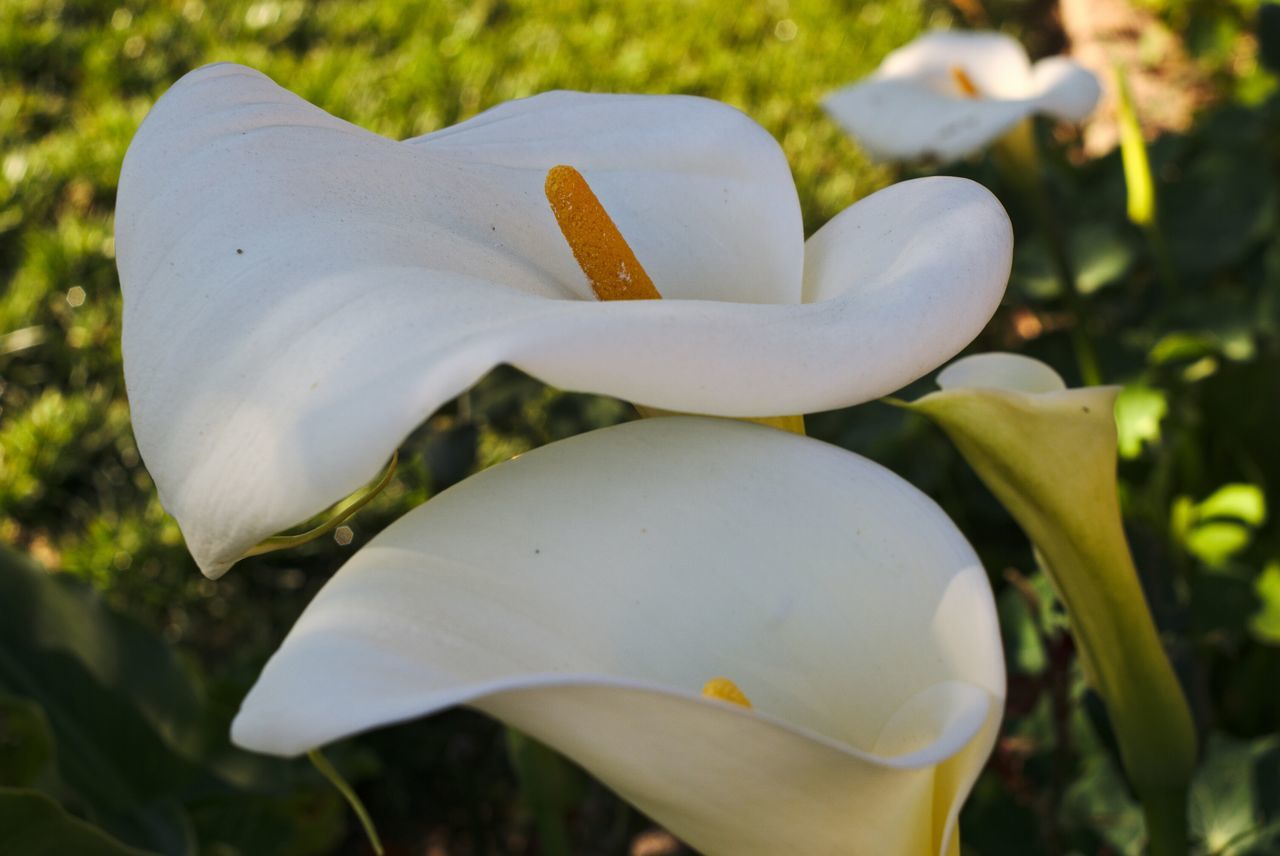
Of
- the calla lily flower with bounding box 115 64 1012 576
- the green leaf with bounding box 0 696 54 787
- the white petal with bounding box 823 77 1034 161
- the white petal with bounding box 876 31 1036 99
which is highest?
the calla lily flower with bounding box 115 64 1012 576

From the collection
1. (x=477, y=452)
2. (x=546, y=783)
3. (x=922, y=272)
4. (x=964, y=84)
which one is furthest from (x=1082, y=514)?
(x=964, y=84)

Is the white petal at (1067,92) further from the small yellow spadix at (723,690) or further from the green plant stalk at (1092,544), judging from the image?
the small yellow spadix at (723,690)

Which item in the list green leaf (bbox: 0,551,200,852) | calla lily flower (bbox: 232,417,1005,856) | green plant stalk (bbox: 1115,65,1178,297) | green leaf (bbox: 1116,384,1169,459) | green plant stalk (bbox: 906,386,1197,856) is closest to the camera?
calla lily flower (bbox: 232,417,1005,856)

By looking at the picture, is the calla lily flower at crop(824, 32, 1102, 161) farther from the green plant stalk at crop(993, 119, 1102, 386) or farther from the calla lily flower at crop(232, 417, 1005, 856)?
the calla lily flower at crop(232, 417, 1005, 856)

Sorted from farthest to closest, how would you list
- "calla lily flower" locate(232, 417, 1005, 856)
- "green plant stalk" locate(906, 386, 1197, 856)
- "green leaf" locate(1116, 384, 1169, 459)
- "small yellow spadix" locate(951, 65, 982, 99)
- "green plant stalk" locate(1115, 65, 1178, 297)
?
"small yellow spadix" locate(951, 65, 982, 99) → "green plant stalk" locate(1115, 65, 1178, 297) → "green leaf" locate(1116, 384, 1169, 459) → "green plant stalk" locate(906, 386, 1197, 856) → "calla lily flower" locate(232, 417, 1005, 856)

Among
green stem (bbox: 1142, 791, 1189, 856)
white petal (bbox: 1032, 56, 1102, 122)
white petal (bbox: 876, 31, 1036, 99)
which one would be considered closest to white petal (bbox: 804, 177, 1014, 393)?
green stem (bbox: 1142, 791, 1189, 856)

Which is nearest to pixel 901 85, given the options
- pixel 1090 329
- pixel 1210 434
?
pixel 1090 329

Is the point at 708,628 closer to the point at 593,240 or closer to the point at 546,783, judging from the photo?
the point at 593,240
